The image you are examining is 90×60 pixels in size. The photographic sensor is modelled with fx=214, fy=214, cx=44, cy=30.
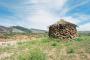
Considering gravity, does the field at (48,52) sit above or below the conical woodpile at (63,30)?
below

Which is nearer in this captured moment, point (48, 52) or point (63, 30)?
point (48, 52)

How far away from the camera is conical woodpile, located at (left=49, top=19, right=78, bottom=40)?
1081 inches

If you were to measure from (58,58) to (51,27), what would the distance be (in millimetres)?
16370

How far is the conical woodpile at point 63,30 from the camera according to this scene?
2745 cm

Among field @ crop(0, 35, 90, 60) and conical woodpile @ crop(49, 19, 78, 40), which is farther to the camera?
conical woodpile @ crop(49, 19, 78, 40)

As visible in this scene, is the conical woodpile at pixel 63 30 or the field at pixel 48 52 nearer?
the field at pixel 48 52

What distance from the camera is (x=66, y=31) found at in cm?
2758

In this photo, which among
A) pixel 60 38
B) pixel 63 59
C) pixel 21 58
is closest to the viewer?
pixel 21 58

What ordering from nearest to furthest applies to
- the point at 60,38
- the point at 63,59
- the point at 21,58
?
the point at 21,58 < the point at 63,59 < the point at 60,38

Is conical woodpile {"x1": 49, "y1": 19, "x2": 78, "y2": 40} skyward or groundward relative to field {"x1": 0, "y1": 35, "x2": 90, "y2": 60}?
skyward

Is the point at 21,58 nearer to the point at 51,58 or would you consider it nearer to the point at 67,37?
the point at 51,58

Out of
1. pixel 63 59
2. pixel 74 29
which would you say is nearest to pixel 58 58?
pixel 63 59

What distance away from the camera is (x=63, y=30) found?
27562 mm

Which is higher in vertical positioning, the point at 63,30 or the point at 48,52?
the point at 63,30
